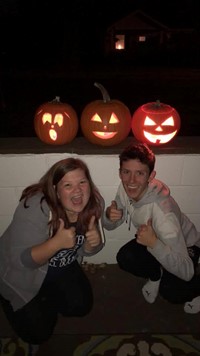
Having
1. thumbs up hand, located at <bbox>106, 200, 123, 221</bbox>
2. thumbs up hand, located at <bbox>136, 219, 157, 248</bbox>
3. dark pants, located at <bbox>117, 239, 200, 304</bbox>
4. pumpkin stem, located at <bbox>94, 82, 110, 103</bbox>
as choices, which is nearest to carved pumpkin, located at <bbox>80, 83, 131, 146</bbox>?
pumpkin stem, located at <bbox>94, 82, 110, 103</bbox>

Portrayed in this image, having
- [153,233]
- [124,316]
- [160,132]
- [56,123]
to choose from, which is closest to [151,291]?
[124,316]

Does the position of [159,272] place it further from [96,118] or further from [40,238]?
[96,118]

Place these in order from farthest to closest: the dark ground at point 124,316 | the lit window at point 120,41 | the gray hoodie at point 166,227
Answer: the lit window at point 120,41 → the dark ground at point 124,316 → the gray hoodie at point 166,227

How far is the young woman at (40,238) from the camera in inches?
99.0

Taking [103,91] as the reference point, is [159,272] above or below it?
below

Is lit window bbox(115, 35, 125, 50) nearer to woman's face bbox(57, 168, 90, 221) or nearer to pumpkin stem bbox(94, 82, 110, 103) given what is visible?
pumpkin stem bbox(94, 82, 110, 103)

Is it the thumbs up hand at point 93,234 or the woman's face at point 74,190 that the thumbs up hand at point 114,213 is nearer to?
A: the thumbs up hand at point 93,234

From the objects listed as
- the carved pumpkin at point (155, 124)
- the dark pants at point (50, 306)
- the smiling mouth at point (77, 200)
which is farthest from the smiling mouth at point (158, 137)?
the dark pants at point (50, 306)

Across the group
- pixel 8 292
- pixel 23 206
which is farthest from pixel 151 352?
pixel 23 206

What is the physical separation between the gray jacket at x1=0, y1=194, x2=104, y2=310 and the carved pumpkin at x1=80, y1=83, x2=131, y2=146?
744mm

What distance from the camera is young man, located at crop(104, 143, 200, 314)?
2.61m

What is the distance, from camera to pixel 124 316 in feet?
9.87

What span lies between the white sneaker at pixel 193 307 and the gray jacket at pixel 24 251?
128 centimetres

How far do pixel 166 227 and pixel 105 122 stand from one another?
0.95 metres
